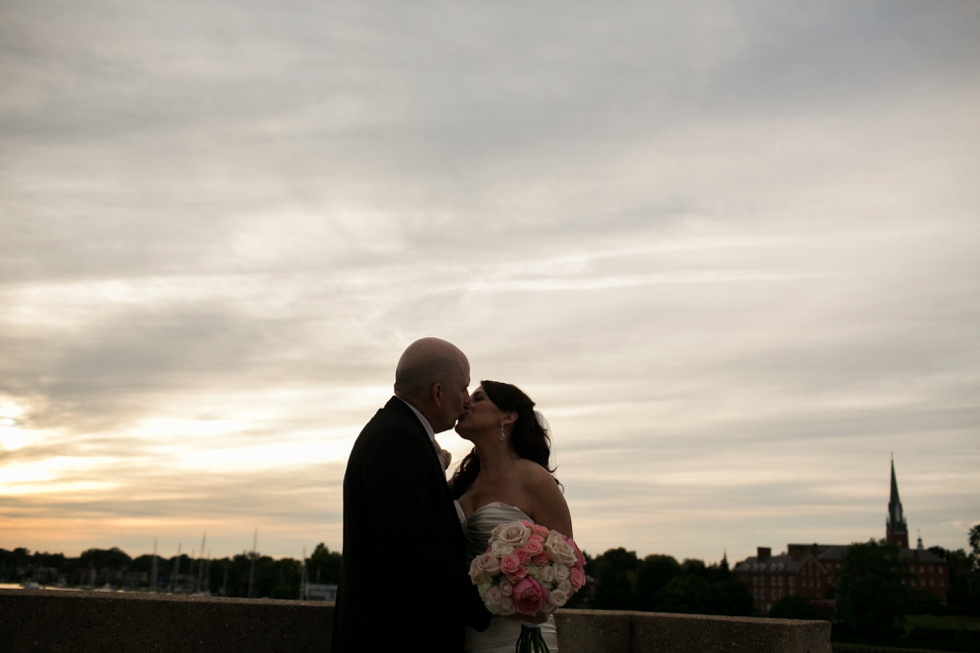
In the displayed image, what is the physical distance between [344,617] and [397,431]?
1017mm

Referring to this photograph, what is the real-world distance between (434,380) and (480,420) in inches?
42.7

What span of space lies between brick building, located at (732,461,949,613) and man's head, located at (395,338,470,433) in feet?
485

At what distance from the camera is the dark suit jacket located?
4242 millimetres

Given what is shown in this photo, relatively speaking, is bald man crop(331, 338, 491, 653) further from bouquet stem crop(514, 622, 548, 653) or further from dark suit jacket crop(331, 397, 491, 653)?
bouquet stem crop(514, 622, 548, 653)

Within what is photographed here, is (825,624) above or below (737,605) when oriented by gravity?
above

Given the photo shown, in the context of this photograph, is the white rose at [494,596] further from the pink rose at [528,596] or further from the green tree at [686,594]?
the green tree at [686,594]

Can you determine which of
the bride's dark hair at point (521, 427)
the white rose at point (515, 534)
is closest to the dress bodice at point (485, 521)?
the bride's dark hair at point (521, 427)

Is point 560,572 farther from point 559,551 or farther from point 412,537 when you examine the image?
point 412,537

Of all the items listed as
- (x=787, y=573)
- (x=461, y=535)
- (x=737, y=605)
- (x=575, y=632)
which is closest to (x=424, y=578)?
(x=461, y=535)

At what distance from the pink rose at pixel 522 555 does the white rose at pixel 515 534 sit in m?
0.04

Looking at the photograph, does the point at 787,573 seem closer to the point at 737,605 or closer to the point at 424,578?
the point at 737,605

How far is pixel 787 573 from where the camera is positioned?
14925 centimetres

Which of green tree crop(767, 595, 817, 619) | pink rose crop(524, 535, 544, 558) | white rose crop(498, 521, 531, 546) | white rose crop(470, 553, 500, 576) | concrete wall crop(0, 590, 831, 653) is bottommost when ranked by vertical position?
green tree crop(767, 595, 817, 619)

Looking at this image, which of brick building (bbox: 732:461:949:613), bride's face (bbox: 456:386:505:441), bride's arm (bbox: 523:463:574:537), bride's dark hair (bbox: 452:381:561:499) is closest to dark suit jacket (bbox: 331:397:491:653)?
bride's arm (bbox: 523:463:574:537)
